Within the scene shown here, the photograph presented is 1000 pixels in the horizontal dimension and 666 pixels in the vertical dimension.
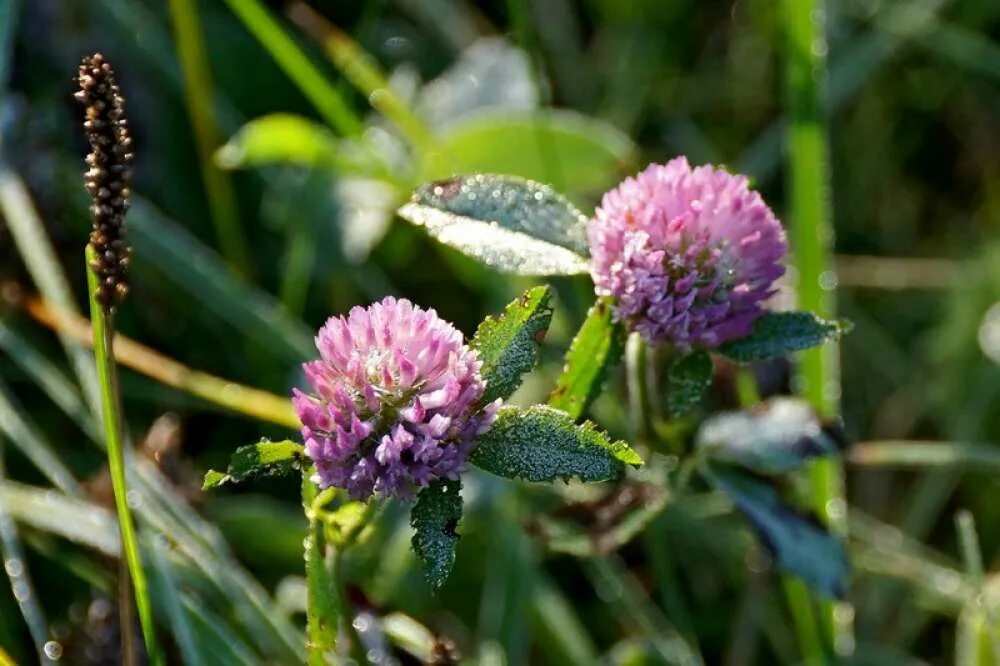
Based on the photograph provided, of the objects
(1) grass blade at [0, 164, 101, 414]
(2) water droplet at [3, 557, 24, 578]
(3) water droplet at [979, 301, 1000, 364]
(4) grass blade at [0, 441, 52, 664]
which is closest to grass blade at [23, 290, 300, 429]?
(1) grass blade at [0, 164, 101, 414]

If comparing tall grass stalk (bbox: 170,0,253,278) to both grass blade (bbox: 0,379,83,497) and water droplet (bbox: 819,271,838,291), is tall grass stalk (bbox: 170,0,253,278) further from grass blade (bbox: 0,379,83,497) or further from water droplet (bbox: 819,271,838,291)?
water droplet (bbox: 819,271,838,291)

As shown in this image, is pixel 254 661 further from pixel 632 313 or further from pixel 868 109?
pixel 868 109

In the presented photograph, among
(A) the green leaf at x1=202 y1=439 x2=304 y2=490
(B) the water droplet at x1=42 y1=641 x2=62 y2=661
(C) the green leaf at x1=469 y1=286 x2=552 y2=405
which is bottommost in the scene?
(B) the water droplet at x1=42 y1=641 x2=62 y2=661

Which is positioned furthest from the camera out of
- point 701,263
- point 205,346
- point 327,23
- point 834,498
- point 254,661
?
point 327,23

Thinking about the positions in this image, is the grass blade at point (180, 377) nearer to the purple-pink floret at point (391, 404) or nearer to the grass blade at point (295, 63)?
the grass blade at point (295, 63)

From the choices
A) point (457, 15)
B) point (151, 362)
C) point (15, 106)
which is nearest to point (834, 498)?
point (151, 362)

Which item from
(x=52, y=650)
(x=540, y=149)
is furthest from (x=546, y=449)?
(x=540, y=149)

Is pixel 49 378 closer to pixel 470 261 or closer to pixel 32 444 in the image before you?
pixel 32 444
